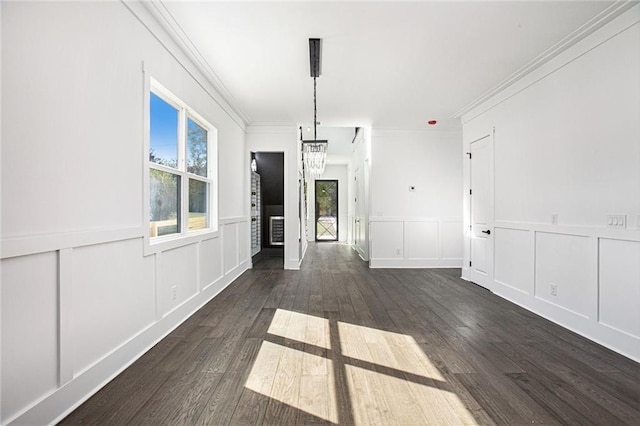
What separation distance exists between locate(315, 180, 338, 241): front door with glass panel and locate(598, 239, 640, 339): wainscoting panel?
9.68 metres

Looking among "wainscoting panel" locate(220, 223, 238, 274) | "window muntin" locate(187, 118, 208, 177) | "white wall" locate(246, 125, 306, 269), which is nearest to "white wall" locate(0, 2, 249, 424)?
"window muntin" locate(187, 118, 208, 177)

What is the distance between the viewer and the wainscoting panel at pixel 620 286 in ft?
7.84

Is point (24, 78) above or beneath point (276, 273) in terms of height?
above

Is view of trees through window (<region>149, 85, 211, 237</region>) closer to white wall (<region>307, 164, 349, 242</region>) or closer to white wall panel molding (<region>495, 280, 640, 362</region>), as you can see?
white wall panel molding (<region>495, 280, 640, 362</region>)

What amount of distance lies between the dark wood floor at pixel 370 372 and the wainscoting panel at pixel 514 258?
1.12ft

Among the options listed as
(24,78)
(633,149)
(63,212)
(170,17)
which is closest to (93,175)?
(63,212)

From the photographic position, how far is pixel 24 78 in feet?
4.73

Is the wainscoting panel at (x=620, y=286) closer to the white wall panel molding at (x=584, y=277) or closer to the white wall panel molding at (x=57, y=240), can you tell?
the white wall panel molding at (x=584, y=277)

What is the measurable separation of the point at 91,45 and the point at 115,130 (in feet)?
1.64

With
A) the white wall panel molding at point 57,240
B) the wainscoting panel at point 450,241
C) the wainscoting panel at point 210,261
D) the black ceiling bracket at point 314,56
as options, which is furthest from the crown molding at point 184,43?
the wainscoting panel at point 450,241

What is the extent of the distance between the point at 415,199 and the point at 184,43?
475cm

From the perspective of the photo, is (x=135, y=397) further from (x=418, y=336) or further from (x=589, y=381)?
(x=589, y=381)

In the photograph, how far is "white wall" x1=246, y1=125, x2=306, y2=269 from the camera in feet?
19.4

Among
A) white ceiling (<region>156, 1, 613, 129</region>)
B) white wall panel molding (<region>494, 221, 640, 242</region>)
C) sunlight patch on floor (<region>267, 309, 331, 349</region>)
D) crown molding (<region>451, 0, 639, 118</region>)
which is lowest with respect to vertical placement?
sunlight patch on floor (<region>267, 309, 331, 349</region>)
